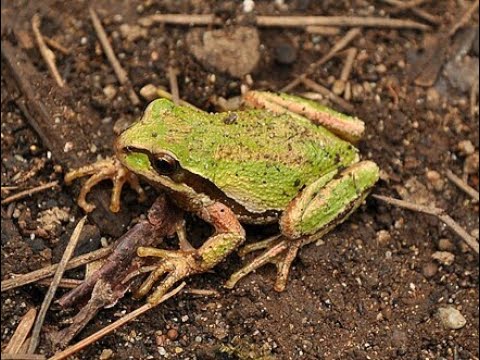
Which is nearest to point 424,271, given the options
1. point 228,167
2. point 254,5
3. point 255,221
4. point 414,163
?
point 414,163

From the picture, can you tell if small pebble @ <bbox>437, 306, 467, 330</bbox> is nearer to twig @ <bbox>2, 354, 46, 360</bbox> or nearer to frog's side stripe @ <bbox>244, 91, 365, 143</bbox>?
frog's side stripe @ <bbox>244, 91, 365, 143</bbox>

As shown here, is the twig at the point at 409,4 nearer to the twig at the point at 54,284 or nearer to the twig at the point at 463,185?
the twig at the point at 463,185

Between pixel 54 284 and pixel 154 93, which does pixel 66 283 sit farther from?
pixel 154 93

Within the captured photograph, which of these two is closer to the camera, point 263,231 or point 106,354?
point 106,354

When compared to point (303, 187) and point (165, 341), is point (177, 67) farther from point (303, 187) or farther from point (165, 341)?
point (165, 341)

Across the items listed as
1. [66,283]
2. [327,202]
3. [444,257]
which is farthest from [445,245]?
[66,283]

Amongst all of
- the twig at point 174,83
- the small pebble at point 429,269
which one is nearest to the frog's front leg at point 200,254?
the twig at point 174,83

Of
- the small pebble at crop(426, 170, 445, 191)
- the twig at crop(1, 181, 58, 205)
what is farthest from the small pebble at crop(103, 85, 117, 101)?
the small pebble at crop(426, 170, 445, 191)
